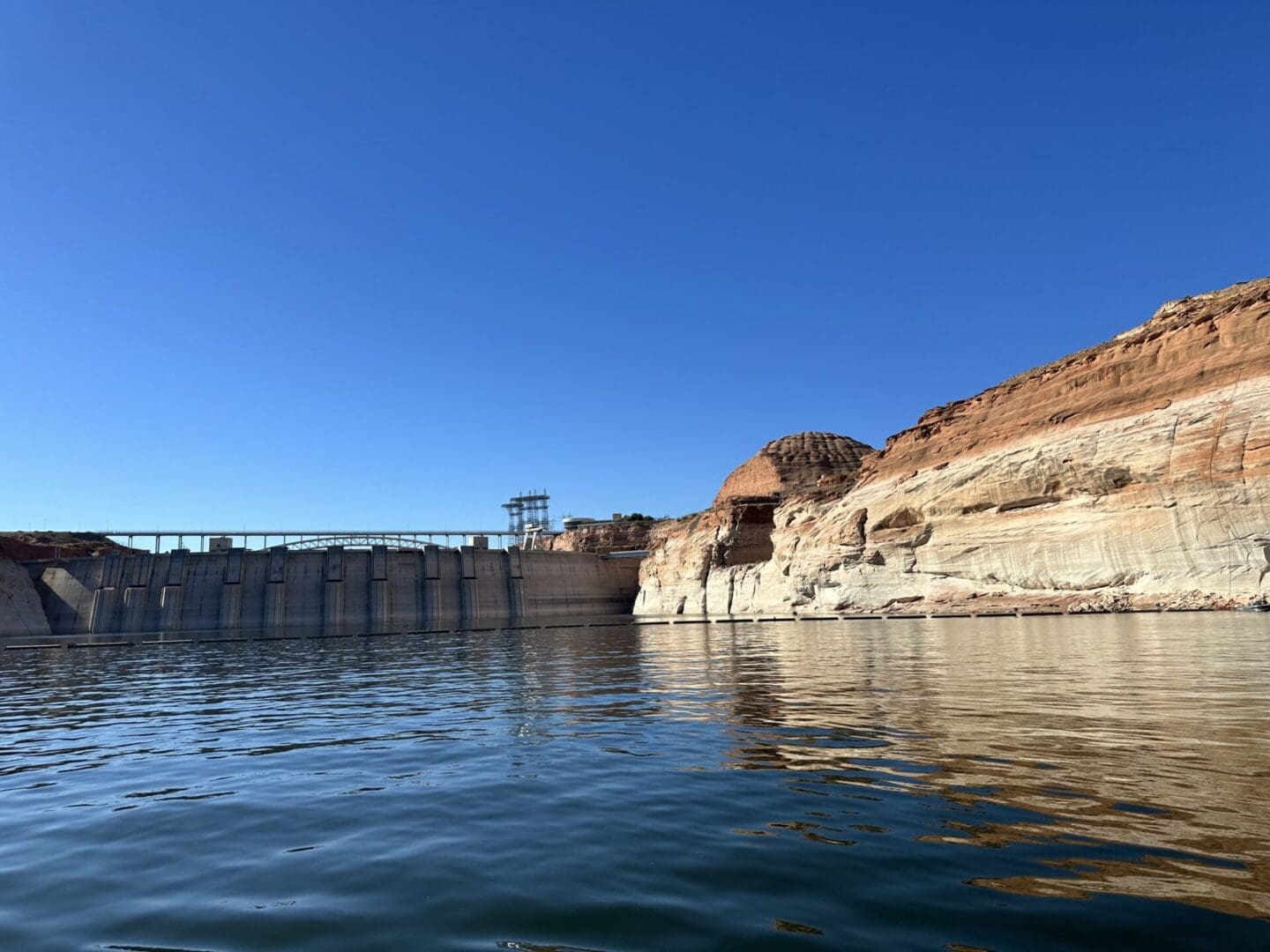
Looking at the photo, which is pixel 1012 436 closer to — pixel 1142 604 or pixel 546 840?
pixel 1142 604

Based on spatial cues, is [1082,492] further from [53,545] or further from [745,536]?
[53,545]

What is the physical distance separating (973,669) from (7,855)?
16727 millimetres

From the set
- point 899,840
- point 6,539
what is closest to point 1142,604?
point 899,840

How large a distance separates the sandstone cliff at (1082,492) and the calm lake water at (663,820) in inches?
1181

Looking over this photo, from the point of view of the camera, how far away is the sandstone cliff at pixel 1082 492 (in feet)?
130

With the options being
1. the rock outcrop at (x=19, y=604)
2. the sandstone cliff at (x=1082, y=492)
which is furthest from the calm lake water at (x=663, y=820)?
the rock outcrop at (x=19, y=604)

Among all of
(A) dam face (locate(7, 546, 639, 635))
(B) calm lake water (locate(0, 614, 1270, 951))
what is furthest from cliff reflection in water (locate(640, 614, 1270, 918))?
(A) dam face (locate(7, 546, 639, 635))

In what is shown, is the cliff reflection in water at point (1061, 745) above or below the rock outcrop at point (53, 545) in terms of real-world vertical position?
below

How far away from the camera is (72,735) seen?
12.4 m

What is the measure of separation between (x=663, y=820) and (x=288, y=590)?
264 ft

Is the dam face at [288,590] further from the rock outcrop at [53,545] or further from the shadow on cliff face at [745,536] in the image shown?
the shadow on cliff face at [745,536]

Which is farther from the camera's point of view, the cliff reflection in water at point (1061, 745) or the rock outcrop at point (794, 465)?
the rock outcrop at point (794, 465)

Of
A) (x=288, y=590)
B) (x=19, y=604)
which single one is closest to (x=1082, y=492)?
(x=288, y=590)

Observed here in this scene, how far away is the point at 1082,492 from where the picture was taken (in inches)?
1839
